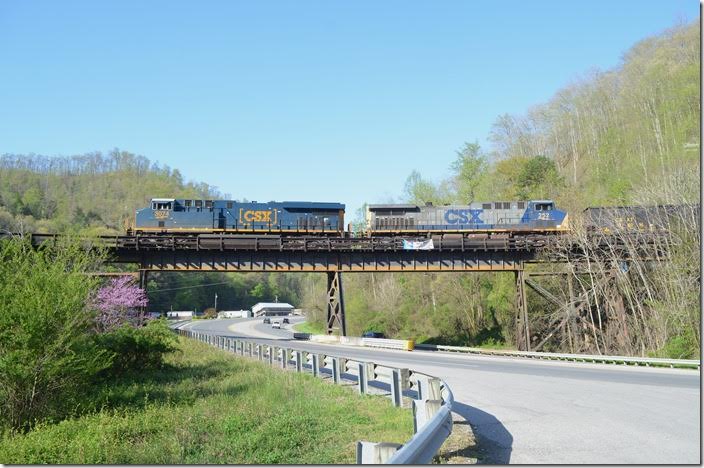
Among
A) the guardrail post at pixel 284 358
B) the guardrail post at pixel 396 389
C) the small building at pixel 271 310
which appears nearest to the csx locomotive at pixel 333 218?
the guardrail post at pixel 284 358

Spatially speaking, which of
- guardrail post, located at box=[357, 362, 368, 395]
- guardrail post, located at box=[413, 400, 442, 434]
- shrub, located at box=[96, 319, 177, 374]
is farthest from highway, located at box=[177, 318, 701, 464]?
shrub, located at box=[96, 319, 177, 374]

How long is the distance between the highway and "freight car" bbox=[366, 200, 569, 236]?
115 feet

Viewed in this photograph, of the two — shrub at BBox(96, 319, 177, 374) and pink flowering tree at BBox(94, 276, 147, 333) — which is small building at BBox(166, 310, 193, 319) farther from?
shrub at BBox(96, 319, 177, 374)

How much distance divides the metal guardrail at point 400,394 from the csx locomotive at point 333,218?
992 inches

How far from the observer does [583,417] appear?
35.9ft

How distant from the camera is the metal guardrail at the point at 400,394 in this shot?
5363mm

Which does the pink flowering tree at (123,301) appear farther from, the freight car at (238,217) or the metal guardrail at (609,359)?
the metal guardrail at (609,359)

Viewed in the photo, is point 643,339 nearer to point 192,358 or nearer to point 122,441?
point 192,358

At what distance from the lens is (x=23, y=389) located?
1409cm

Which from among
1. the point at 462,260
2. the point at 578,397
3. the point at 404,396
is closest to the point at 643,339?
the point at 462,260

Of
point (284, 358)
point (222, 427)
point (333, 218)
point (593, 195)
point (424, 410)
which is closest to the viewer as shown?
point (424, 410)

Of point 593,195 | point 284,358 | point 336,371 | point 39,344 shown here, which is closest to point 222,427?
point 39,344

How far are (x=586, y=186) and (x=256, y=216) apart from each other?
44877 mm

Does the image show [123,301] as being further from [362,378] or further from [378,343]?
[362,378]
